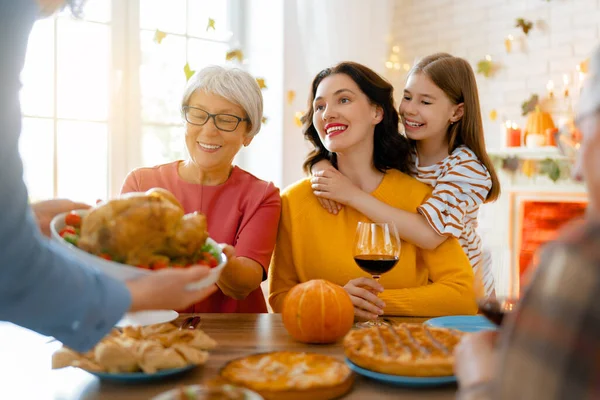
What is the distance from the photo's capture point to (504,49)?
181 inches

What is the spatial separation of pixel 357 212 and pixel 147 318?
844mm

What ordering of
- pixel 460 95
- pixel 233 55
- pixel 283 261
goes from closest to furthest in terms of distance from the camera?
pixel 283 261 < pixel 460 95 < pixel 233 55

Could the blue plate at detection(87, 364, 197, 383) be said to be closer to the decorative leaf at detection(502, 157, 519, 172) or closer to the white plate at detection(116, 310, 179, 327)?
the white plate at detection(116, 310, 179, 327)

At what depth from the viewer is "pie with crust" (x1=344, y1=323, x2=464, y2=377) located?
1030 mm

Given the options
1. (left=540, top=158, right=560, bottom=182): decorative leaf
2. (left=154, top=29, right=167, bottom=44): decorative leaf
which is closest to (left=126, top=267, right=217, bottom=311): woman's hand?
(left=154, top=29, right=167, bottom=44): decorative leaf

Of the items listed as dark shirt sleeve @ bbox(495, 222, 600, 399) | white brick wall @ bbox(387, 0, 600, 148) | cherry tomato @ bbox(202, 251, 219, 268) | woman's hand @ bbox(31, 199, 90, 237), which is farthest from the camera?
white brick wall @ bbox(387, 0, 600, 148)

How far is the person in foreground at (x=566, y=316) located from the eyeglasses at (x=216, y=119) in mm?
1458

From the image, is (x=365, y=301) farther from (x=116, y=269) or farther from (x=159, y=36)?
(x=159, y=36)

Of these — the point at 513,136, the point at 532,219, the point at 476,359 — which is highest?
the point at 513,136

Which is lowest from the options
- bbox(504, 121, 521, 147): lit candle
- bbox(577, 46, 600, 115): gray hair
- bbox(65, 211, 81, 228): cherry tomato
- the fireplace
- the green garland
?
the fireplace

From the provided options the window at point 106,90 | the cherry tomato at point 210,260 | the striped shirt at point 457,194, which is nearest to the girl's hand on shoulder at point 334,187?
the striped shirt at point 457,194

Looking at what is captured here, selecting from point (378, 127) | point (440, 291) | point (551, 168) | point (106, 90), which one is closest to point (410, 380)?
point (440, 291)

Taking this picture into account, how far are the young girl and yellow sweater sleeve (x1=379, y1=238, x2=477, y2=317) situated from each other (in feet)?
0.18

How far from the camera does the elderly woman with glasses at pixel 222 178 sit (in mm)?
1941
